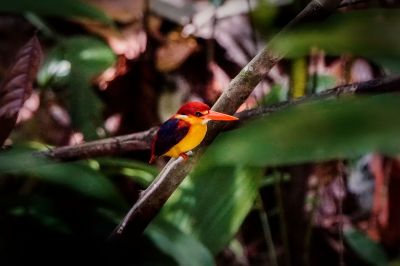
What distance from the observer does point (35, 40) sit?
0.72 m

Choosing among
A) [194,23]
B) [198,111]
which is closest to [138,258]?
[198,111]

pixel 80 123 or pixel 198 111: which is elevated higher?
pixel 80 123

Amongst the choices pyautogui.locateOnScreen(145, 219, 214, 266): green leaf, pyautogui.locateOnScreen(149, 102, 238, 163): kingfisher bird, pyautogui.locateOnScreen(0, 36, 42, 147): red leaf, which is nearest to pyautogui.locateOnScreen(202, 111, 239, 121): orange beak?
pyautogui.locateOnScreen(149, 102, 238, 163): kingfisher bird

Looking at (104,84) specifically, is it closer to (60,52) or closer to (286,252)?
(60,52)

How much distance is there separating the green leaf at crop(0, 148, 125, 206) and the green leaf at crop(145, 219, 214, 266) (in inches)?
2.8

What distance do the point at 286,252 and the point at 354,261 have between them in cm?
32

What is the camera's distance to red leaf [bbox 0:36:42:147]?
69cm

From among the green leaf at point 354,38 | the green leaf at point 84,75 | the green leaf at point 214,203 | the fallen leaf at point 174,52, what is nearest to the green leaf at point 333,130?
the green leaf at point 354,38

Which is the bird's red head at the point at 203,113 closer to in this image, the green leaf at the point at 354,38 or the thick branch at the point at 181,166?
the thick branch at the point at 181,166

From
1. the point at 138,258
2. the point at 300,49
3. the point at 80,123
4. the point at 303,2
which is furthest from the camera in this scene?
the point at 303,2

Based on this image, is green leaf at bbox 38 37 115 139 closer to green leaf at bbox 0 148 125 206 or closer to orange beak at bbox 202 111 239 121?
green leaf at bbox 0 148 125 206

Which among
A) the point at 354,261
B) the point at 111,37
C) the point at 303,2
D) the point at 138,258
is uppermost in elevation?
the point at 111,37

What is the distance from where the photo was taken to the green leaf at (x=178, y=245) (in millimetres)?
477

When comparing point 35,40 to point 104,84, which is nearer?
point 35,40
